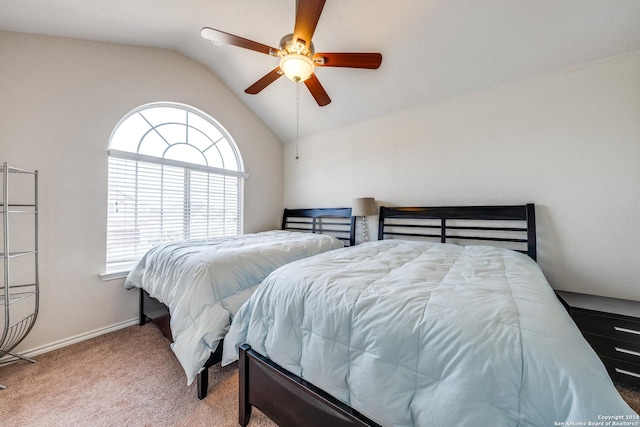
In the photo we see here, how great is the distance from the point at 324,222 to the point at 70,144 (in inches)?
111

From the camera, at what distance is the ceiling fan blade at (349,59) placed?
1.77 m

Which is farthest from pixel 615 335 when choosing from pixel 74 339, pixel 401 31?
pixel 74 339

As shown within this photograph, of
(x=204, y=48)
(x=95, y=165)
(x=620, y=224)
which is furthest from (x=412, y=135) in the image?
(x=95, y=165)

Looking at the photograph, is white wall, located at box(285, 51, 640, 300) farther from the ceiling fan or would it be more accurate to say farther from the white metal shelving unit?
the white metal shelving unit

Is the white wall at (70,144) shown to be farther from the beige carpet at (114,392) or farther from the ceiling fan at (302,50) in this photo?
the ceiling fan at (302,50)

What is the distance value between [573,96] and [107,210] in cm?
439

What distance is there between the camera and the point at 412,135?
281 centimetres

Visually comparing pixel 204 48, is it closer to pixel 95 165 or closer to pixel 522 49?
pixel 95 165

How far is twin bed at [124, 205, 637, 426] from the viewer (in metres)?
0.62

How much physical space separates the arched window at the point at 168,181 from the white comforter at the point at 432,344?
199cm

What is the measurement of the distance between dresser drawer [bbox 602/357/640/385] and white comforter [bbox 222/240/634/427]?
101 centimetres

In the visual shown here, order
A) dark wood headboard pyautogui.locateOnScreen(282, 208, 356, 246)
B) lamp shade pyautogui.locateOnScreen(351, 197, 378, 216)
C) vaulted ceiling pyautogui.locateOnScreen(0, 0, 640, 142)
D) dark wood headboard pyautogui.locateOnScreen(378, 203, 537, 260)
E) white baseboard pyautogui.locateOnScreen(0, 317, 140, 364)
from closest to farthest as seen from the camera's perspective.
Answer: vaulted ceiling pyautogui.locateOnScreen(0, 0, 640, 142) → white baseboard pyautogui.locateOnScreen(0, 317, 140, 364) → dark wood headboard pyautogui.locateOnScreen(378, 203, 537, 260) → lamp shade pyautogui.locateOnScreen(351, 197, 378, 216) → dark wood headboard pyautogui.locateOnScreen(282, 208, 356, 246)

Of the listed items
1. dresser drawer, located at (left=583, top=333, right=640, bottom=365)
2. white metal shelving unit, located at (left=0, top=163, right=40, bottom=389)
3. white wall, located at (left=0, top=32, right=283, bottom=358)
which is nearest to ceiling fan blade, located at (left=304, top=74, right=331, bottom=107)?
white wall, located at (left=0, top=32, right=283, bottom=358)

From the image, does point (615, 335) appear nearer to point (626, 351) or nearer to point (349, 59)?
point (626, 351)
